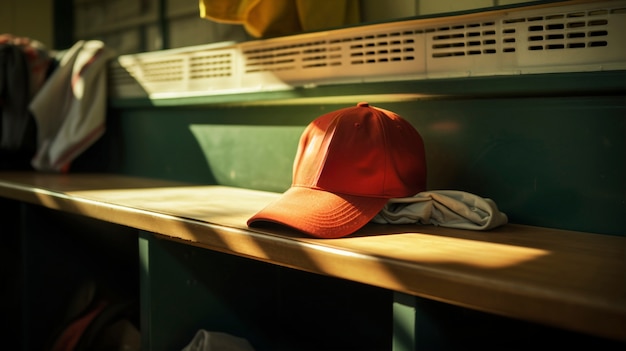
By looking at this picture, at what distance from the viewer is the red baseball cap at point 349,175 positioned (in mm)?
1047

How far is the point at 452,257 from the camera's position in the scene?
874mm

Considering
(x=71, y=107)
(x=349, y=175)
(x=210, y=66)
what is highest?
(x=210, y=66)

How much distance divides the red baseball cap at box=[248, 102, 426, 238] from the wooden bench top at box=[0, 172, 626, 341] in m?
0.03

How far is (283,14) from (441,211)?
0.78 metres

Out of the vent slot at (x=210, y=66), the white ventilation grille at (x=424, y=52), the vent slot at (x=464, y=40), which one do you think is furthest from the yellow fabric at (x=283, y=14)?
the vent slot at (x=464, y=40)

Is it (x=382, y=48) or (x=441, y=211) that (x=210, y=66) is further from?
(x=441, y=211)

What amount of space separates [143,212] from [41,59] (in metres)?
1.44

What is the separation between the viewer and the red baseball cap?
1.05m

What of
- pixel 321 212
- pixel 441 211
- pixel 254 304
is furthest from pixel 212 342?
pixel 441 211

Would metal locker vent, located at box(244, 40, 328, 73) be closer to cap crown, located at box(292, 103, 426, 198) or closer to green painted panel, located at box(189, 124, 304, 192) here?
green painted panel, located at box(189, 124, 304, 192)

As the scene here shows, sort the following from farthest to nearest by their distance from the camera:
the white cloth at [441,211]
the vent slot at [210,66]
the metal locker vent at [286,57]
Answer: the vent slot at [210,66], the metal locker vent at [286,57], the white cloth at [441,211]

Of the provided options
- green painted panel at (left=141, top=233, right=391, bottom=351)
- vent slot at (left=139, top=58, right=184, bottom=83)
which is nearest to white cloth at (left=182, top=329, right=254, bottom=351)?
green painted panel at (left=141, top=233, right=391, bottom=351)

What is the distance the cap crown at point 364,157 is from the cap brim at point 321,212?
2 cm

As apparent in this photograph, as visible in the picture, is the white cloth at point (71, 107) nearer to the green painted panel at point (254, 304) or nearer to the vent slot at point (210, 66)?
the vent slot at point (210, 66)
